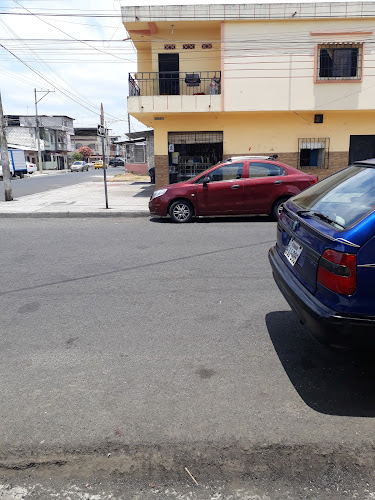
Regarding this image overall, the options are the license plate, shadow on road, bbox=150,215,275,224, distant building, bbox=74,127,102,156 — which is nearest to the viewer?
the license plate

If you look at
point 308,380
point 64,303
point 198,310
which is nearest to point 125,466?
point 308,380

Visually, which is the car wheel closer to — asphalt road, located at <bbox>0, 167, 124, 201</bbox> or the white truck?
asphalt road, located at <bbox>0, 167, 124, 201</bbox>

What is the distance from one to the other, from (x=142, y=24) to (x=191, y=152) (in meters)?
5.29

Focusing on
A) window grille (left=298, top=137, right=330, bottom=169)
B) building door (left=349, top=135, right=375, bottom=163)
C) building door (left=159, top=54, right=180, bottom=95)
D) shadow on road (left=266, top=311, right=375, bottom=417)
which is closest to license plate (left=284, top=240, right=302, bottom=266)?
shadow on road (left=266, top=311, right=375, bottom=417)

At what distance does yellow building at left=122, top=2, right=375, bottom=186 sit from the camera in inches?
630

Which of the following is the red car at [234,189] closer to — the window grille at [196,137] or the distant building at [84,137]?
the window grille at [196,137]

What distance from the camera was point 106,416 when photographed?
286 centimetres

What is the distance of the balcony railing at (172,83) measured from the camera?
1738 centimetres

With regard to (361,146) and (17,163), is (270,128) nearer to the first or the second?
(361,146)

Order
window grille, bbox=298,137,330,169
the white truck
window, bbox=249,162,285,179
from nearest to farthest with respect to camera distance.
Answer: window, bbox=249,162,285,179
window grille, bbox=298,137,330,169
the white truck

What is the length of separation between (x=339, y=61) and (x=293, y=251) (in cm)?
1563

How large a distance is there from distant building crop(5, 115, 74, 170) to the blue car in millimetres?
62562

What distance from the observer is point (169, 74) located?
1783cm

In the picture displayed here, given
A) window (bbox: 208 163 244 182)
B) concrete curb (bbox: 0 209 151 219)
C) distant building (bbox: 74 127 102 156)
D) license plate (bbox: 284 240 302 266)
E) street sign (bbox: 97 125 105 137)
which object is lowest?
concrete curb (bbox: 0 209 151 219)
